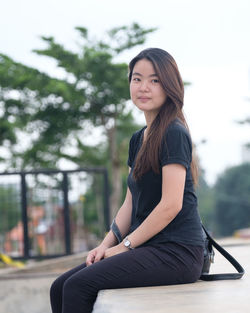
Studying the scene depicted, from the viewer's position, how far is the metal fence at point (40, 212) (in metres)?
8.41

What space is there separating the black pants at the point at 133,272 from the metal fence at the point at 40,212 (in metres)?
5.63

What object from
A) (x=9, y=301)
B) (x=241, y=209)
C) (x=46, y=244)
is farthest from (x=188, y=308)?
(x=241, y=209)

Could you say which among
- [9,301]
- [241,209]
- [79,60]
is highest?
[79,60]

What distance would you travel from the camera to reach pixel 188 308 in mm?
2291

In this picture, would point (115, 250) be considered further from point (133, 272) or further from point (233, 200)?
point (233, 200)

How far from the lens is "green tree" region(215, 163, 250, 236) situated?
155ft

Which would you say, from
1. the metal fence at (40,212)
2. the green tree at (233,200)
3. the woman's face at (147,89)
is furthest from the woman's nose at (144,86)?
the green tree at (233,200)

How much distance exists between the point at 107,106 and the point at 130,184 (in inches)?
792

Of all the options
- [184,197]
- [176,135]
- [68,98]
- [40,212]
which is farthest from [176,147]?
[68,98]

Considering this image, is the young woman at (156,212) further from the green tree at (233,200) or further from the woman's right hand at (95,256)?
the green tree at (233,200)

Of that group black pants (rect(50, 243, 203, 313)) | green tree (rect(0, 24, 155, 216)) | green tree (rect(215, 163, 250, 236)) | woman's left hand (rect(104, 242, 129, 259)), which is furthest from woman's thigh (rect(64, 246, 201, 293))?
green tree (rect(215, 163, 250, 236))

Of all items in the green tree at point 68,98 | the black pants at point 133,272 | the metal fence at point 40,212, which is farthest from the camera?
the green tree at point 68,98

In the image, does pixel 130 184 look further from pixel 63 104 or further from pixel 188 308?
pixel 63 104

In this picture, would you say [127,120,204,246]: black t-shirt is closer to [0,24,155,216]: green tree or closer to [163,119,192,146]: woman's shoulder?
[163,119,192,146]: woman's shoulder
